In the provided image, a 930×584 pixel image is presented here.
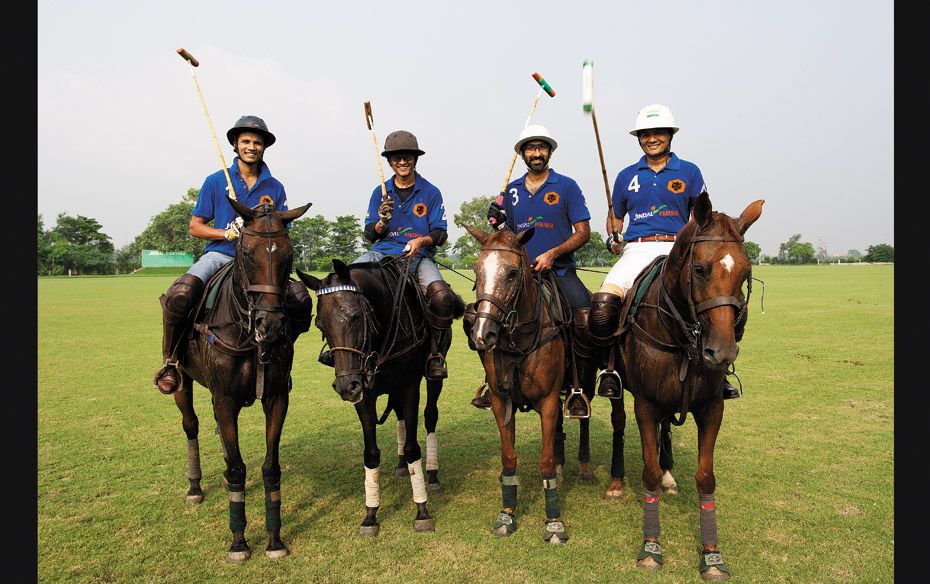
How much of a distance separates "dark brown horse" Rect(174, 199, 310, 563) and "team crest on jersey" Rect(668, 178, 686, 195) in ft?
11.3

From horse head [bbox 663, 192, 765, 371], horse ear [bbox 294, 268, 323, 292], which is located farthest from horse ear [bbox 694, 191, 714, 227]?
horse ear [bbox 294, 268, 323, 292]

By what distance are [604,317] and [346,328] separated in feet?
7.53

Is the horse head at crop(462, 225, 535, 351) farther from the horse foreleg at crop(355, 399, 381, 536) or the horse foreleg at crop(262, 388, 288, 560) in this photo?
the horse foreleg at crop(262, 388, 288, 560)

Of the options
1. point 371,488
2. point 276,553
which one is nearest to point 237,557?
point 276,553

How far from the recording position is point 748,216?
4.11 meters

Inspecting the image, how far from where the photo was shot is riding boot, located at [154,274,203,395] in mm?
5254

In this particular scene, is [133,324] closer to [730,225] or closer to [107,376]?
[107,376]

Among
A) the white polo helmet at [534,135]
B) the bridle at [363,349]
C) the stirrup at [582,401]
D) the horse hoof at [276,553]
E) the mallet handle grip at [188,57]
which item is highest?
the mallet handle grip at [188,57]

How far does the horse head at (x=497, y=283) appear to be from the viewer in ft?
14.7

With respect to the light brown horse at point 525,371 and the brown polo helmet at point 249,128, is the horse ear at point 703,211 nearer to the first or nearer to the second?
the light brown horse at point 525,371

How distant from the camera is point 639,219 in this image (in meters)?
5.67

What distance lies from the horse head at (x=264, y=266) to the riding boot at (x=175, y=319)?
0.97 m

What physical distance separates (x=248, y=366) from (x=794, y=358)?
12.8 m

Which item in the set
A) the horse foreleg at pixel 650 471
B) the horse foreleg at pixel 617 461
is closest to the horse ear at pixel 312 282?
the horse foreleg at pixel 650 471
